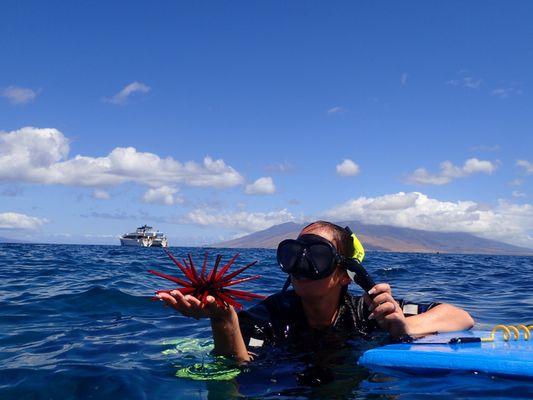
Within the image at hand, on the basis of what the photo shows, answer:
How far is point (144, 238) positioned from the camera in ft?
365

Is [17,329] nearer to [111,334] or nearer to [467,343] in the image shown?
[111,334]

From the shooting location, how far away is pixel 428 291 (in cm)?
1327

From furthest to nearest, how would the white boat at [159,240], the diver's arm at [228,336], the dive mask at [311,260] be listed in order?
the white boat at [159,240] < the dive mask at [311,260] < the diver's arm at [228,336]

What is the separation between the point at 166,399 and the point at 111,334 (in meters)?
3.11

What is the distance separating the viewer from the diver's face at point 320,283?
13.9 ft

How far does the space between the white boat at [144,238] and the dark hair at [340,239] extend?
107 meters

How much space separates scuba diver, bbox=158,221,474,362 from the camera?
387 cm

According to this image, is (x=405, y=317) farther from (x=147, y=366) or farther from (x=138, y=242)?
(x=138, y=242)

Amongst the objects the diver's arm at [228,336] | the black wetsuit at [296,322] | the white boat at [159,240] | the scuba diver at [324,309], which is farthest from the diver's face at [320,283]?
the white boat at [159,240]

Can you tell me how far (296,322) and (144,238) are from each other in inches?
4363

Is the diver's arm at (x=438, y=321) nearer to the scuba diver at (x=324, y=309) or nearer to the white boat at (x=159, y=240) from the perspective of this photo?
the scuba diver at (x=324, y=309)

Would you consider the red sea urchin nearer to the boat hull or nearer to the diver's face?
the diver's face

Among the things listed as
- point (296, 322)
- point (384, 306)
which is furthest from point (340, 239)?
point (296, 322)

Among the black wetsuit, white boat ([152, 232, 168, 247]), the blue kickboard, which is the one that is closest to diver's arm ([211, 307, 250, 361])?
the black wetsuit
